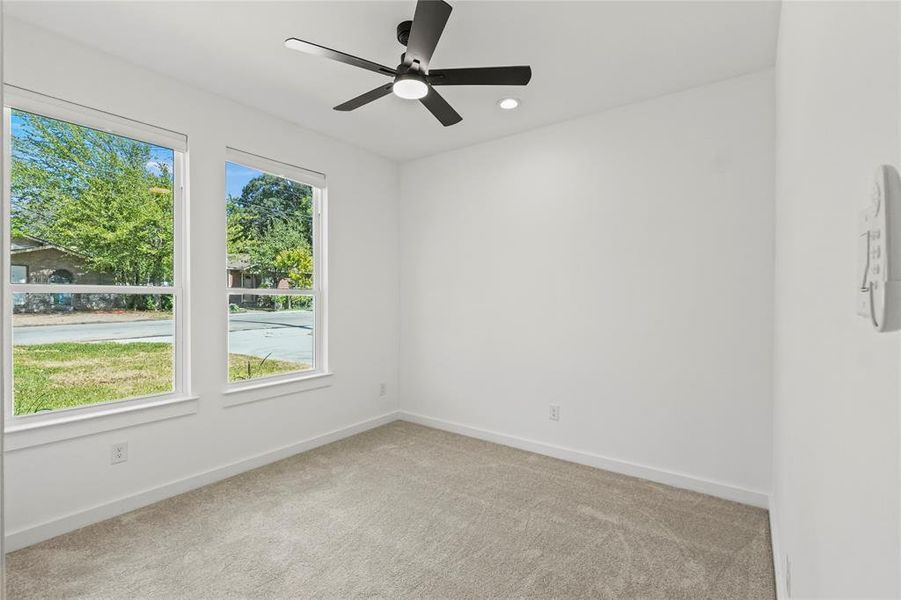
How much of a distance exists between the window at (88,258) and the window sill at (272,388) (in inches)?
14.0

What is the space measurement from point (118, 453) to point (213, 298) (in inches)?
42.9

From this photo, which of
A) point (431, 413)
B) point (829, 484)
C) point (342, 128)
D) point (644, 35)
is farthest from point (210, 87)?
Answer: point (829, 484)

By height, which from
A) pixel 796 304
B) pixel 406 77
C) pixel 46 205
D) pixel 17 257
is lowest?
→ pixel 796 304

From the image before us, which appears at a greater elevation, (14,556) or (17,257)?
(17,257)

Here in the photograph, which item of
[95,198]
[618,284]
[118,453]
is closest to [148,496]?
[118,453]

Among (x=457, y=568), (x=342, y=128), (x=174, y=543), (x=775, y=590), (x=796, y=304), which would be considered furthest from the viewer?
(x=342, y=128)

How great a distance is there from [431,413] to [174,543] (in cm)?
245

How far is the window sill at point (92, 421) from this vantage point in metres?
2.41

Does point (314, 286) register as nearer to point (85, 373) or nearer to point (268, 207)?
point (268, 207)

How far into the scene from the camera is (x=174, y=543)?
243 cm

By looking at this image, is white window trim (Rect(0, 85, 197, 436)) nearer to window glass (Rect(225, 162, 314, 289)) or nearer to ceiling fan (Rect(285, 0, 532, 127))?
window glass (Rect(225, 162, 314, 289))

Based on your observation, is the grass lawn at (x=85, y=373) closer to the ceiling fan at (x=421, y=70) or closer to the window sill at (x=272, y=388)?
the window sill at (x=272, y=388)

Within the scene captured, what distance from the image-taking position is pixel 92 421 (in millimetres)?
2635

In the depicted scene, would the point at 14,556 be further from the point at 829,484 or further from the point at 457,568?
the point at 829,484
